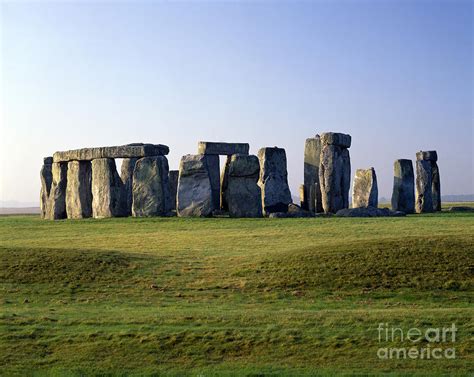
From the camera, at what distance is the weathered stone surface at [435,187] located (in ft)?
126

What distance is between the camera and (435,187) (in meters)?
38.6

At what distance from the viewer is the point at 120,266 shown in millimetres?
20641

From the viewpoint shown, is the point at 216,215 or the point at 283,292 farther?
the point at 216,215

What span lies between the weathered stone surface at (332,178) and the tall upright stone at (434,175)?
4184 millimetres

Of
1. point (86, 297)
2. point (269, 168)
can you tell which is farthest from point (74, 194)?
point (86, 297)

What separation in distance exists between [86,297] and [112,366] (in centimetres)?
519

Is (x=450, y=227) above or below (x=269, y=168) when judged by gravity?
below

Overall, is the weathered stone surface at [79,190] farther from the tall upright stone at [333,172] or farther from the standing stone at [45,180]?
the tall upright stone at [333,172]

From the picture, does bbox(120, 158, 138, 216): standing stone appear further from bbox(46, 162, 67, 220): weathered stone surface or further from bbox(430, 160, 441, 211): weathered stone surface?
bbox(430, 160, 441, 211): weathered stone surface

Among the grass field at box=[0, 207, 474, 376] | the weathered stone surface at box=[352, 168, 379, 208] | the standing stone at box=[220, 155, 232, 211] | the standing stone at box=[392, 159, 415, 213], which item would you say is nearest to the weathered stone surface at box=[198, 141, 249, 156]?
the standing stone at box=[220, 155, 232, 211]

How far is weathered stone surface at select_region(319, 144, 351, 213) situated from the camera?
118 feet

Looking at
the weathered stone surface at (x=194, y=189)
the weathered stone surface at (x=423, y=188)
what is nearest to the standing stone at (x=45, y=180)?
the weathered stone surface at (x=194, y=189)

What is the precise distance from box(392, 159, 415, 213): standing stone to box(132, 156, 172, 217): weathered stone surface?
10817mm

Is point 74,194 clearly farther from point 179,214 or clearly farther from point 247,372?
point 247,372
